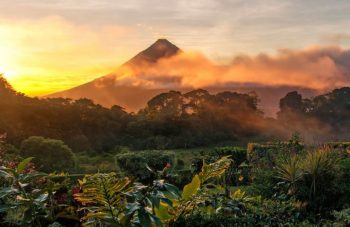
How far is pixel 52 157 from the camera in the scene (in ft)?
69.9

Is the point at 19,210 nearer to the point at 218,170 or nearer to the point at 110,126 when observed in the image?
the point at 218,170

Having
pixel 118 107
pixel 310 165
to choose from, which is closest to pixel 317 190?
pixel 310 165

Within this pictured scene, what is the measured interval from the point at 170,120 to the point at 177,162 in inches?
443

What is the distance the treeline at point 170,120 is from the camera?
28438 mm

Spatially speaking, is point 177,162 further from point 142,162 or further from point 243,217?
point 243,217

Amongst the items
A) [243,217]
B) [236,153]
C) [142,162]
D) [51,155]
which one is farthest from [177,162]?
[243,217]

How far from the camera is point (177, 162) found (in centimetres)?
2148

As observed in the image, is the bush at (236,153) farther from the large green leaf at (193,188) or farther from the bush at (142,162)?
the large green leaf at (193,188)

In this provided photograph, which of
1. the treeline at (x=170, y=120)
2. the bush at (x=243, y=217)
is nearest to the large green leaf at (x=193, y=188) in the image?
the bush at (x=243, y=217)

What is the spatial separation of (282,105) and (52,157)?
27.0 meters

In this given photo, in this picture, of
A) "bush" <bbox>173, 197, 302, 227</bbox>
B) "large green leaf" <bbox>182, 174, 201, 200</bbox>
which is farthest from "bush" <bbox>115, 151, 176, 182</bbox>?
"large green leaf" <bbox>182, 174, 201, 200</bbox>

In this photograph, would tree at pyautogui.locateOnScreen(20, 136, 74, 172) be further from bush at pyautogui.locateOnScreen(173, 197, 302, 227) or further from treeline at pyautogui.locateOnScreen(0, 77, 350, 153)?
bush at pyautogui.locateOnScreen(173, 197, 302, 227)

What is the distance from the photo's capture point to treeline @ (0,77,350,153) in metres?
28.4

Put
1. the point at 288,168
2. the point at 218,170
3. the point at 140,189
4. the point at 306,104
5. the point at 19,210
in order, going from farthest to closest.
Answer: the point at 306,104
the point at 288,168
the point at 19,210
the point at 218,170
the point at 140,189
